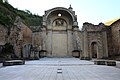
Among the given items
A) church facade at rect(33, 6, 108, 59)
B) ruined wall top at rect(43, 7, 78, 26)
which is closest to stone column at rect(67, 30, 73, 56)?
church facade at rect(33, 6, 108, 59)

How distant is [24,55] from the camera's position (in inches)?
1006

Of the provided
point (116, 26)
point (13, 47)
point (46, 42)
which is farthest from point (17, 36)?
point (116, 26)

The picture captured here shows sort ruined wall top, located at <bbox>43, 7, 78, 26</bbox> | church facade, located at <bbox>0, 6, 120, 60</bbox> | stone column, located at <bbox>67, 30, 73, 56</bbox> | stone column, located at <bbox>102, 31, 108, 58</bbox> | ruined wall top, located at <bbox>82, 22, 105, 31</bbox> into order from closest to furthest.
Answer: church facade, located at <bbox>0, 6, 120, 60</bbox>, stone column, located at <bbox>67, 30, 73, 56</bbox>, ruined wall top, located at <bbox>43, 7, 78, 26</bbox>, stone column, located at <bbox>102, 31, 108, 58</bbox>, ruined wall top, located at <bbox>82, 22, 105, 31</bbox>

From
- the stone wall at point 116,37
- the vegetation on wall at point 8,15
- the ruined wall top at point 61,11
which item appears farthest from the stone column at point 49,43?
the stone wall at point 116,37

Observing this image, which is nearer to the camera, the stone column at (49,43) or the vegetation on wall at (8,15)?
the vegetation on wall at (8,15)

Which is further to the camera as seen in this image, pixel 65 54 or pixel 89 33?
pixel 89 33

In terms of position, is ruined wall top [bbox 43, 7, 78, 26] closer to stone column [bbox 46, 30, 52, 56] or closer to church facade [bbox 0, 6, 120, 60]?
church facade [bbox 0, 6, 120, 60]

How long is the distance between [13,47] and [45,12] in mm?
9037

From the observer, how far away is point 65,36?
28609mm

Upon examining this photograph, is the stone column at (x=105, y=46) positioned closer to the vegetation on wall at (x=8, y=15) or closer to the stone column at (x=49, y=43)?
the stone column at (x=49, y=43)

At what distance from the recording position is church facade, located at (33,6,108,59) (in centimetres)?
2762

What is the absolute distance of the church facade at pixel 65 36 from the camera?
2762 cm

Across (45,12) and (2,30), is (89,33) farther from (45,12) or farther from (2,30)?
(2,30)

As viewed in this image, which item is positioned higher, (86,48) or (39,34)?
(39,34)
